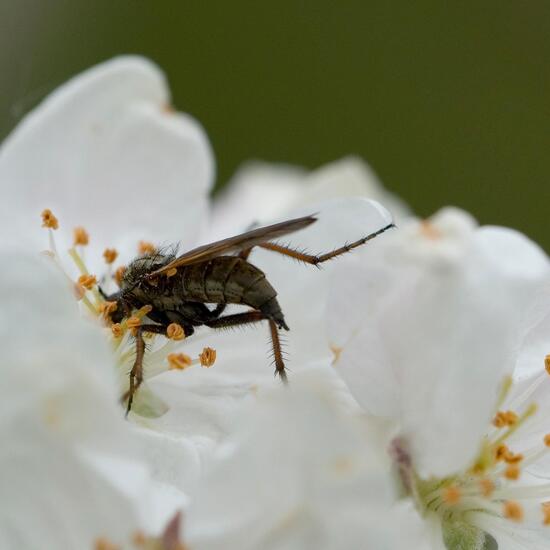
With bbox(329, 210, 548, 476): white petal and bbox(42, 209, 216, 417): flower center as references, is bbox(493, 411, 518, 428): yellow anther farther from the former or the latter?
bbox(42, 209, 216, 417): flower center

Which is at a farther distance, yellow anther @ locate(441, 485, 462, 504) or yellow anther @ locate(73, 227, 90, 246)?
yellow anther @ locate(73, 227, 90, 246)

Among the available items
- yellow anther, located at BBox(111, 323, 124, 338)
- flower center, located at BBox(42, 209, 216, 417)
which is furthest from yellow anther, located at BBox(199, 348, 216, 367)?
yellow anther, located at BBox(111, 323, 124, 338)

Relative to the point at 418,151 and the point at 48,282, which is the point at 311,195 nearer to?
the point at 48,282

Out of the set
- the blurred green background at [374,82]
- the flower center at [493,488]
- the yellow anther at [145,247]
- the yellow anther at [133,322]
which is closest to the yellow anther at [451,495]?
the flower center at [493,488]

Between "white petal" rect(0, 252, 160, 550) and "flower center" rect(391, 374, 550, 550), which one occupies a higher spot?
"white petal" rect(0, 252, 160, 550)

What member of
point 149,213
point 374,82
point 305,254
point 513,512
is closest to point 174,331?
point 305,254

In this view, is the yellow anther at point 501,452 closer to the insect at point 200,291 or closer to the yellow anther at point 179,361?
the insect at point 200,291

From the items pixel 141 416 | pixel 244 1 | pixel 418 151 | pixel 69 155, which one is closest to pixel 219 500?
pixel 141 416

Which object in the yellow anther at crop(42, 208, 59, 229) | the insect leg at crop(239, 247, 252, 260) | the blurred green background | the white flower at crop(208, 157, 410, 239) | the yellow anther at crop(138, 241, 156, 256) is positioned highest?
the insect leg at crop(239, 247, 252, 260)
